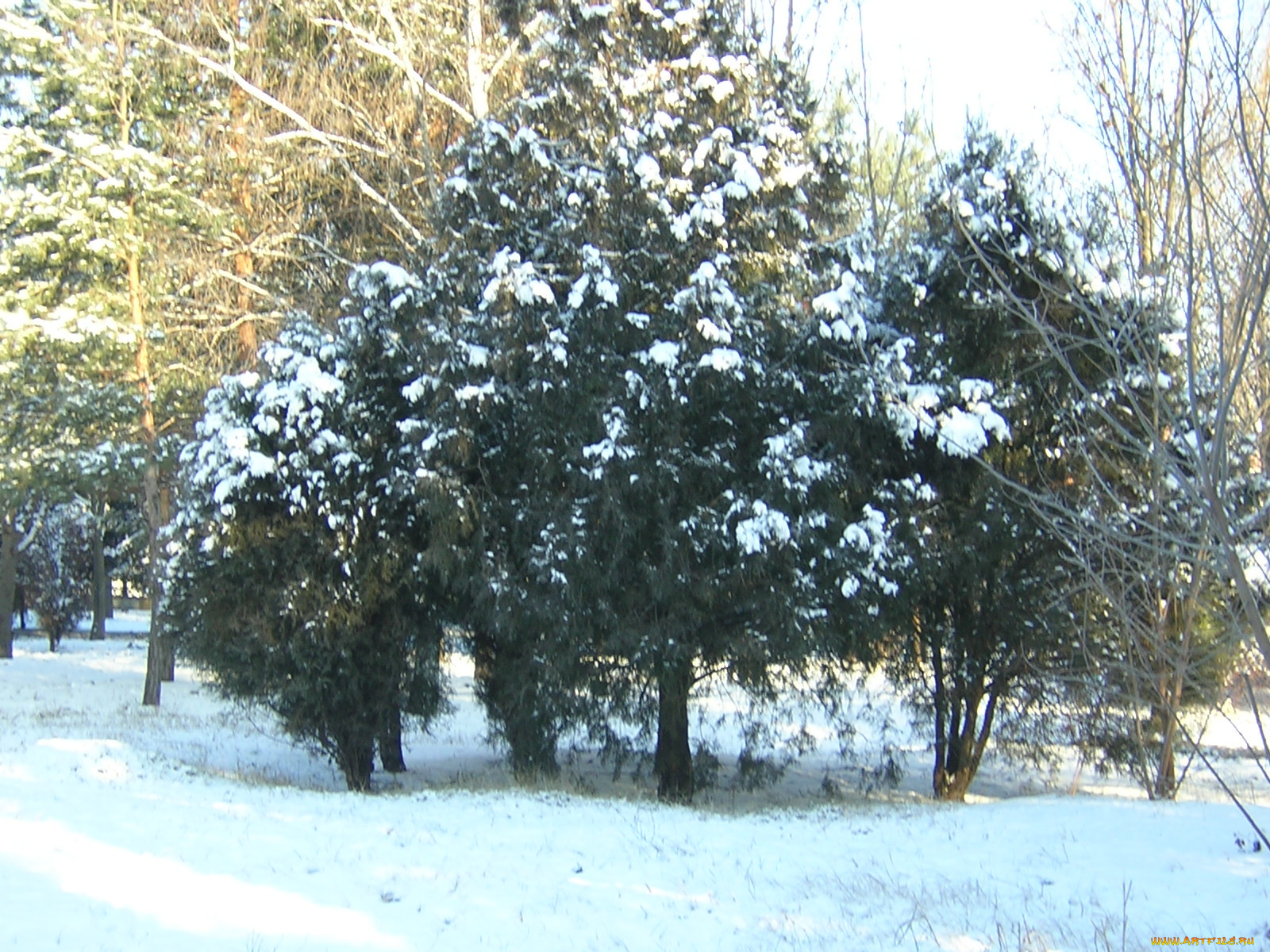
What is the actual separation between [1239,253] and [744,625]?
7.41 m

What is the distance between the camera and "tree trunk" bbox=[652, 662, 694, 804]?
40.2ft

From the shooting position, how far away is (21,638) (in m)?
40.3

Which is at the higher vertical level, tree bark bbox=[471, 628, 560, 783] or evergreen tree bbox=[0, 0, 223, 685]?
evergreen tree bbox=[0, 0, 223, 685]

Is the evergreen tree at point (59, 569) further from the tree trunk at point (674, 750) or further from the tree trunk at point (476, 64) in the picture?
the tree trunk at point (674, 750)

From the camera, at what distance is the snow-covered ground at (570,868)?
20.5ft

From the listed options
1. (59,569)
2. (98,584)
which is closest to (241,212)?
(98,584)

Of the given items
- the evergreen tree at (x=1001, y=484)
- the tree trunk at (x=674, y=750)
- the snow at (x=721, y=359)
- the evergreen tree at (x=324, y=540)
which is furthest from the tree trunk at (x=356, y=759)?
the evergreen tree at (x=1001, y=484)

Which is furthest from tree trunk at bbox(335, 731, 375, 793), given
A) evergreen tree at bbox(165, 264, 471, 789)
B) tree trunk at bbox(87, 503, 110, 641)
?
tree trunk at bbox(87, 503, 110, 641)

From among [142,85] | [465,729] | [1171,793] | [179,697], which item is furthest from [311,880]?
[179,697]

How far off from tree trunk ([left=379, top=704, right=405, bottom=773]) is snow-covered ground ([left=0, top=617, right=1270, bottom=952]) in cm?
104

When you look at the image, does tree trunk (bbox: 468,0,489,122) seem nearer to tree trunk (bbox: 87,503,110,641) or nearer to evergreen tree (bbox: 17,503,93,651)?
evergreen tree (bbox: 17,503,93,651)

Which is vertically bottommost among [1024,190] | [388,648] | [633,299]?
[388,648]

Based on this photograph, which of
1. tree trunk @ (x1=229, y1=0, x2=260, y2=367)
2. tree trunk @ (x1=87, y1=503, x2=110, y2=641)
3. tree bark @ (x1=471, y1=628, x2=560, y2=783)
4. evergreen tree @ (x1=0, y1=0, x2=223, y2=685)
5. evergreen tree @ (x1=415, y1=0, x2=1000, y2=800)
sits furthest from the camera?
tree trunk @ (x1=87, y1=503, x2=110, y2=641)

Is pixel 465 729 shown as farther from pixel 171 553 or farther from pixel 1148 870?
pixel 1148 870
